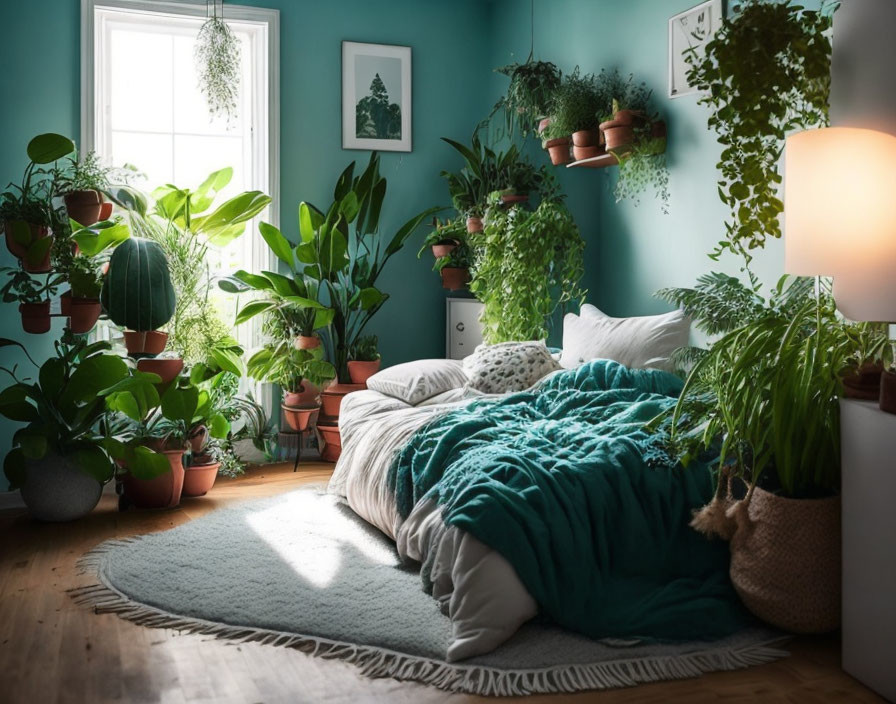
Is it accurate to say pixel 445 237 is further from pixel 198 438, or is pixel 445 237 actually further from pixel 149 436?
pixel 149 436

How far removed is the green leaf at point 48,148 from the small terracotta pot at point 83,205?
0.65ft

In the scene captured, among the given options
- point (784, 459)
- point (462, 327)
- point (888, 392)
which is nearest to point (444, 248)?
point (462, 327)

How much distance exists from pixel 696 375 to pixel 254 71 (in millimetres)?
3351

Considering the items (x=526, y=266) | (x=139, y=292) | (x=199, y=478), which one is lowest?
(x=199, y=478)

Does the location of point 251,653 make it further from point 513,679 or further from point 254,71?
point 254,71

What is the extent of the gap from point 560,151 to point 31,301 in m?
2.58

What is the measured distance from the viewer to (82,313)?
4031mm

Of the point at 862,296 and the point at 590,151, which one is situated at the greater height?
the point at 590,151

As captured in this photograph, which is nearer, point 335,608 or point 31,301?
point 335,608

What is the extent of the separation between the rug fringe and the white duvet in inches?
3.5

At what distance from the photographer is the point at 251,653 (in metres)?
2.51

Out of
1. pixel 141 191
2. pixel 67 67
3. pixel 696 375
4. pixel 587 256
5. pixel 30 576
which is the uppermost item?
pixel 67 67

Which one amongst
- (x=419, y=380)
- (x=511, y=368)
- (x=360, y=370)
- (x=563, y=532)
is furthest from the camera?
(x=360, y=370)

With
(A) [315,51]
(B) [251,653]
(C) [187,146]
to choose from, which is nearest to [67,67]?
(C) [187,146]
